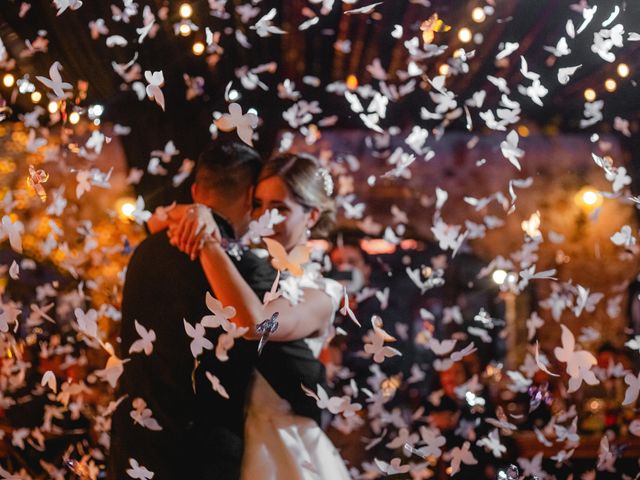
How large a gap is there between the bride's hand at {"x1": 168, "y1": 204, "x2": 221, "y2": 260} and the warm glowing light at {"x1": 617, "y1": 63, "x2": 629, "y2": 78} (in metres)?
4.40

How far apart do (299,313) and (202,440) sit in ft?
1.67

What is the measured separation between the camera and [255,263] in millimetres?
2484

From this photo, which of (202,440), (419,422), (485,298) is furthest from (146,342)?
(485,298)

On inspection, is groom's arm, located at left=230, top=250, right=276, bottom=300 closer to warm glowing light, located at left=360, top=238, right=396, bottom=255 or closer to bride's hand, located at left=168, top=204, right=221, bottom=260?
bride's hand, located at left=168, top=204, right=221, bottom=260

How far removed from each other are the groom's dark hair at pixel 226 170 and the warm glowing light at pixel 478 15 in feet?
8.85

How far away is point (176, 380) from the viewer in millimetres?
2396

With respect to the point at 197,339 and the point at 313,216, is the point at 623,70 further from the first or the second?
the point at 197,339

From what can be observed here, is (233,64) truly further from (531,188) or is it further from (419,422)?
(531,188)

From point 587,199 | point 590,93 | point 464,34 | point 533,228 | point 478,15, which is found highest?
point 478,15

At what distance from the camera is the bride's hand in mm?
2338

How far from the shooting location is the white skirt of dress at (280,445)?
2.47 meters

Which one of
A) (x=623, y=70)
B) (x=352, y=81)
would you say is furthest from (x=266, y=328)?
(x=623, y=70)

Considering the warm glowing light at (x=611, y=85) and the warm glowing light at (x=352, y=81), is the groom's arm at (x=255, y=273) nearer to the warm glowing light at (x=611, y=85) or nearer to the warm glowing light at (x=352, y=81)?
the warm glowing light at (x=352, y=81)

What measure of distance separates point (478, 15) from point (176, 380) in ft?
11.6
